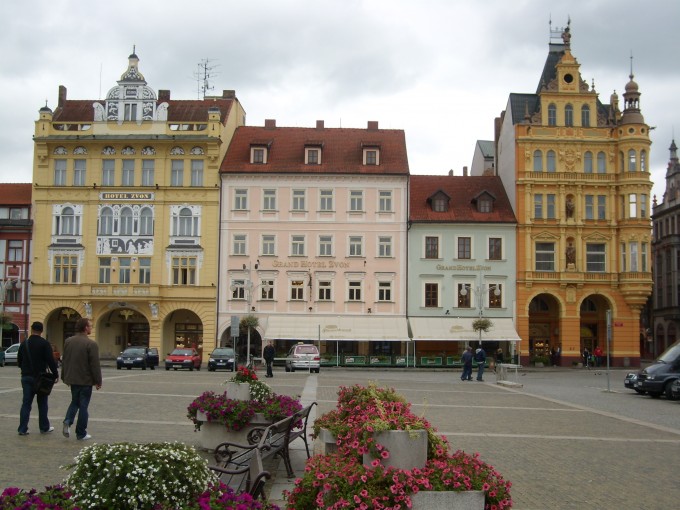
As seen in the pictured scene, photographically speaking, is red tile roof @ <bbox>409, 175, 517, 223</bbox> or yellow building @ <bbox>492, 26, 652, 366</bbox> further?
red tile roof @ <bbox>409, 175, 517, 223</bbox>

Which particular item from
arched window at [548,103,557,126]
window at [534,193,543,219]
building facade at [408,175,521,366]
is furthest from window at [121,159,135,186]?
arched window at [548,103,557,126]

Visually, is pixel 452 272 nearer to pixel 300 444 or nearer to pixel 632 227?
pixel 632 227

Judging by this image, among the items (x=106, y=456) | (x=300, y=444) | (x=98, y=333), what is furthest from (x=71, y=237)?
(x=106, y=456)

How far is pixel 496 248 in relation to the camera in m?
57.0

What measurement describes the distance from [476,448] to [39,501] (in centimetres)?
1009

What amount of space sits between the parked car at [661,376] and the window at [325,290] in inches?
1134

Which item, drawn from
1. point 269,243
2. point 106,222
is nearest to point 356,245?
point 269,243

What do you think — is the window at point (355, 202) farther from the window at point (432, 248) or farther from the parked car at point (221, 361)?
the parked car at point (221, 361)

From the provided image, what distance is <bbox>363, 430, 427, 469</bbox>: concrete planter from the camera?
6508 millimetres

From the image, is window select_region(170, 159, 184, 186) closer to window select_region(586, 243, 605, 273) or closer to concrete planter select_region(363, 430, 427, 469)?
window select_region(586, 243, 605, 273)

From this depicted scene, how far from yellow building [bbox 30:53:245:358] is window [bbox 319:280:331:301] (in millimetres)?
7048

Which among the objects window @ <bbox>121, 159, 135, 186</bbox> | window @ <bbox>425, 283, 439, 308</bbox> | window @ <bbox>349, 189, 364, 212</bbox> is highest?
window @ <bbox>121, 159, 135, 186</bbox>

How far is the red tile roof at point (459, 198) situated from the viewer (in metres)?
57.0

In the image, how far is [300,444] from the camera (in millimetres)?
14141
